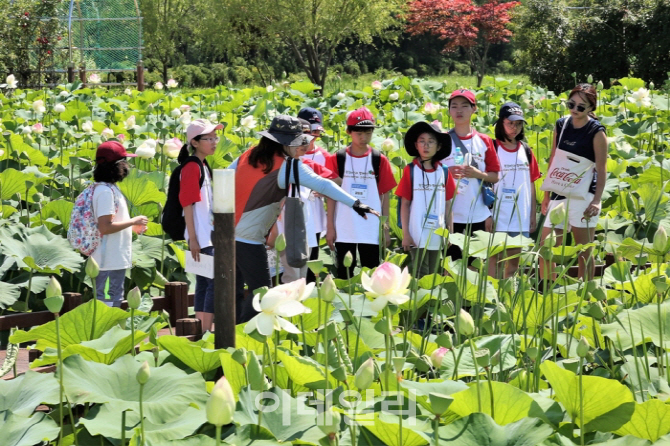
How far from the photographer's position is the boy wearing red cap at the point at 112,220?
345 centimetres

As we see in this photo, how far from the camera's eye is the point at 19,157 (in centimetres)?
613

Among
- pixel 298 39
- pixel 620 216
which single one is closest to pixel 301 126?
pixel 620 216

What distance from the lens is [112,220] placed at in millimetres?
3465

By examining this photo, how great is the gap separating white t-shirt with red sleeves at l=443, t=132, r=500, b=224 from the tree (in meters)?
11.1

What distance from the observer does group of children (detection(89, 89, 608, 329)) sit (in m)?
3.41

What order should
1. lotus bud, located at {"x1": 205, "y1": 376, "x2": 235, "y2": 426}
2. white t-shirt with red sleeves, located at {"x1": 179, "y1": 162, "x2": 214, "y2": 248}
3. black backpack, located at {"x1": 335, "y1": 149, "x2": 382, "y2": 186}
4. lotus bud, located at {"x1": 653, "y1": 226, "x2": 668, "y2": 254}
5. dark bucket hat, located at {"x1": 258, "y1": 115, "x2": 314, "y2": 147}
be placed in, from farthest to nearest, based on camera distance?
1. black backpack, located at {"x1": 335, "y1": 149, "x2": 382, "y2": 186}
2. white t-shirt with red sleeves, located at {"x1": 179, "y1": 162, "x2": 214, "y2": 248}
3. dark bucket hat, located at {"x1": 258, "y1": 115, "x2": 314, "y2": 147}
4. lotus bud, located at {"x1": 653, "y1": 226, "x2": 668, "y2": 254}
5. lotus bud, located at {"x1": 205, "y1": 376, "x2": 235, "y2": 426}

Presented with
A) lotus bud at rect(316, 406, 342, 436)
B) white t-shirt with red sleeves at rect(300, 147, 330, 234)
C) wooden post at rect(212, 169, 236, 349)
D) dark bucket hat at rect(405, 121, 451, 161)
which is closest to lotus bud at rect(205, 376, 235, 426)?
lotus bud at rect(316, 406, 342, 436)

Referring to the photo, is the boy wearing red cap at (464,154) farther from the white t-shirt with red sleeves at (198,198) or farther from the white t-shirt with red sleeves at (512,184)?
the white t-shirt with red sleeves at (198,198)

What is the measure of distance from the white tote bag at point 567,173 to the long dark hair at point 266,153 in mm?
1330

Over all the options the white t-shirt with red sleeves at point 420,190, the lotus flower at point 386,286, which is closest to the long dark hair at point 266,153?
the white t-shirt with red sleeves at point 420,190

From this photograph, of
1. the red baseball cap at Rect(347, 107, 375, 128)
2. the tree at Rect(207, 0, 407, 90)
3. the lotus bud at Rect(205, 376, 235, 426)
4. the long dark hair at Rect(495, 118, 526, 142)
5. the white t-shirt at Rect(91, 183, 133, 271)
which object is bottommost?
the white t-shirt at Rect(91, 183, 133, 271)

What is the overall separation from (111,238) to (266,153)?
75 centimetres

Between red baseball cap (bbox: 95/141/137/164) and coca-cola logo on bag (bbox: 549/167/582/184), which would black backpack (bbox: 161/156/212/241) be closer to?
red baseball cap (bbox: 95/141/137/164)

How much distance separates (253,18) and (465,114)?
14.3 m
